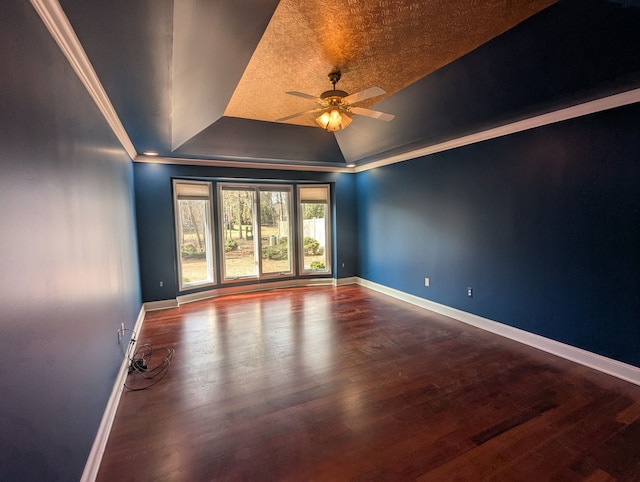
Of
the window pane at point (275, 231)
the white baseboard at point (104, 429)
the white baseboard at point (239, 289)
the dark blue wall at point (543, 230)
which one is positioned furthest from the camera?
the window pane at point (275, 231)

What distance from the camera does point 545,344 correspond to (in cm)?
327

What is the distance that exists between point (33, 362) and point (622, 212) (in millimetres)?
4256

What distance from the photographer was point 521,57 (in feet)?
8.12

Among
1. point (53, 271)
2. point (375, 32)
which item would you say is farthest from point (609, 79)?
point (53, 271)

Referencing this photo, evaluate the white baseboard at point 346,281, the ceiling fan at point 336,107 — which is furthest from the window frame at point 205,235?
the ceiling fan at point 336,107

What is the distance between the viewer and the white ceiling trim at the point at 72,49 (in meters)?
1.41

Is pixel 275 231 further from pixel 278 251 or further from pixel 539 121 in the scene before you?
pixel 539 121

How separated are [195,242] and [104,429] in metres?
3.80

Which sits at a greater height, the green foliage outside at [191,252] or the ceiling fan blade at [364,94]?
the ceiling fan blade at [364,94]

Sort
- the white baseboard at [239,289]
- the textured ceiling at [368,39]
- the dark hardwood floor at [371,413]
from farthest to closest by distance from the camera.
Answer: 1. the white baseboard at [239,289]
2. the textured ceiling at [368,39]
3. the dark hardwood floor at [371,413]

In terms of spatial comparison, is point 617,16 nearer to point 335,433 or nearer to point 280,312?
point 335,433

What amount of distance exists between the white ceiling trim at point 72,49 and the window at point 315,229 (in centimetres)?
403

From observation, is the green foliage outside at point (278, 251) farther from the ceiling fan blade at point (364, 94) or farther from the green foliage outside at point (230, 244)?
the ceiling fan blade at point (364, 94)

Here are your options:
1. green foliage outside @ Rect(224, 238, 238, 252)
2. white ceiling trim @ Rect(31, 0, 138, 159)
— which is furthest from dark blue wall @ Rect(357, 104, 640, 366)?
white ceiling trim @ Rect(31, 0, 138, 159)
